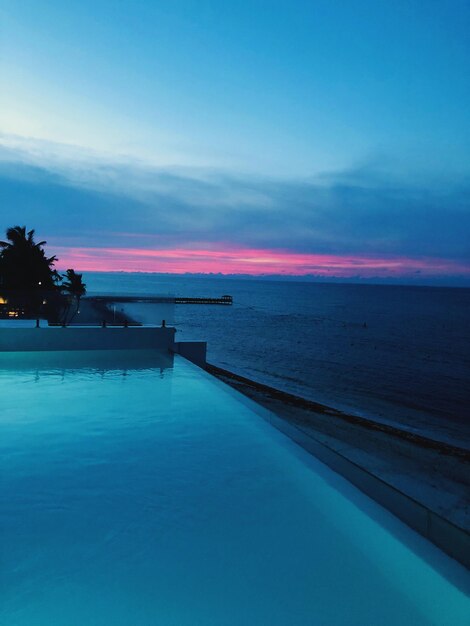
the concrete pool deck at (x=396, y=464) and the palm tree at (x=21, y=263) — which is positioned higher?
the palm tree at (x=21, y=263)

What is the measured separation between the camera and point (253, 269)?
245ft

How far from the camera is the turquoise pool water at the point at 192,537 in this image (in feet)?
8.39

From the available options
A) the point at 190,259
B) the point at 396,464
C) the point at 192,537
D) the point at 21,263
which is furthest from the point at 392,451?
the point at 190,259

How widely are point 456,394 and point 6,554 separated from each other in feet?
68.4

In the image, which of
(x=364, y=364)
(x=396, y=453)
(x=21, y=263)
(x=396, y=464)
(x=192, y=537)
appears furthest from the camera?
(x=364, y=364)

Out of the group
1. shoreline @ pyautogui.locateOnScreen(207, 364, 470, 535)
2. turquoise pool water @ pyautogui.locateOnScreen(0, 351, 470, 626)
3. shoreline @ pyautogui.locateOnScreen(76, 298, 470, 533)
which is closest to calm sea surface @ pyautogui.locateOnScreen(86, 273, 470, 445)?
shoreline @ pyautogui.locateOnScreen(76, 298, 470, 533)

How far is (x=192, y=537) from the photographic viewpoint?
10.5 feet

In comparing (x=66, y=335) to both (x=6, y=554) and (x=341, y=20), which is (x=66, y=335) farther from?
(x=341, y=20)

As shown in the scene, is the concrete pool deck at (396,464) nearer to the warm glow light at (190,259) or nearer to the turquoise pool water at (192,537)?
the turquoise pool water at (192,537)

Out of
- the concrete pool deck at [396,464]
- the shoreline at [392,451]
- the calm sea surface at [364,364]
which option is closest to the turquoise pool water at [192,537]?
the concrete pool deck at [396,464]

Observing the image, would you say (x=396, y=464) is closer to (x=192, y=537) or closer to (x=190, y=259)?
(x=192, y=537)

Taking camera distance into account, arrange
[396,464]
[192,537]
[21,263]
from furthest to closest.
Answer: [21,263]
[396,464]
[192,537]

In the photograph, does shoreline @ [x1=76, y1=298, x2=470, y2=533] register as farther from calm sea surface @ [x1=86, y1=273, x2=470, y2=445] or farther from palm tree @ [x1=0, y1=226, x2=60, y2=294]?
palm tree @ [x1=0, y1=226, x2=60, y2=294]

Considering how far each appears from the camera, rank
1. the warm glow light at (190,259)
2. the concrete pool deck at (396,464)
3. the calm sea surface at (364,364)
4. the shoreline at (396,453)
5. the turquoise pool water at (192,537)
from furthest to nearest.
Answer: the warm glow light at (190,259) → the calm sea surface at (364,364) → the shoreline at (396,453) → the concrete pool deck at (396,464) → the turquoise pool water at (192,537)
